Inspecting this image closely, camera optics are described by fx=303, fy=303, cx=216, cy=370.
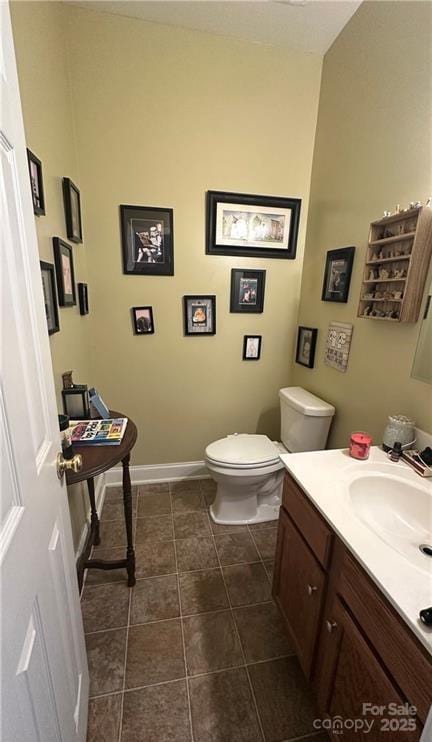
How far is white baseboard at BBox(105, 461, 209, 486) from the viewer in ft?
7.50

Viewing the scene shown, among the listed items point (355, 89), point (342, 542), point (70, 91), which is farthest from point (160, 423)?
point (355, 89)

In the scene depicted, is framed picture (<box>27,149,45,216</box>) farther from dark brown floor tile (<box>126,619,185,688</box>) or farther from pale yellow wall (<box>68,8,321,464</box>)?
dark brown floor tile (<box>126,619,185,688</box>)

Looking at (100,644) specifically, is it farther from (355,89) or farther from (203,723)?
(355,89)

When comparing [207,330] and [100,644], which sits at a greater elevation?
[207,330]

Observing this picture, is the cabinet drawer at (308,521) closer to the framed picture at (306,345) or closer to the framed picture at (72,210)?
the framed picture at (306,345)

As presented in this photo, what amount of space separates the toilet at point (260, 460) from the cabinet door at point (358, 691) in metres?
0.89

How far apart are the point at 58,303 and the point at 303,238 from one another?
5.27 ft

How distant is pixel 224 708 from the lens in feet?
3.60

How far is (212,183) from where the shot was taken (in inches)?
73.9

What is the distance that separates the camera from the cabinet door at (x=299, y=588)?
1.00m

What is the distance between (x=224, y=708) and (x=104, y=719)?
16.6 inches

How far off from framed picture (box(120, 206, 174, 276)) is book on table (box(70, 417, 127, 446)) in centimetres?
101

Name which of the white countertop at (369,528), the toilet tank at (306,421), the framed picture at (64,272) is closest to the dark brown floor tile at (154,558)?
the toilet tank at (306,421)

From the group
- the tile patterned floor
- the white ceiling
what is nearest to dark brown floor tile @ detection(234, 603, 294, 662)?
the tile patterned floor
